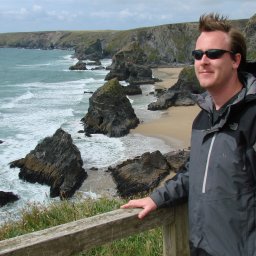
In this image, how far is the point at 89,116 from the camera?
110ft

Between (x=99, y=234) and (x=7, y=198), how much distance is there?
53.6 ft

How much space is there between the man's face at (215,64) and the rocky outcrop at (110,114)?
89.1 ft

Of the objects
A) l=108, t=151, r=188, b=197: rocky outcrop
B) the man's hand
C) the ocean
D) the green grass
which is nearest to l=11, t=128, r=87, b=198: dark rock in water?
the ocean

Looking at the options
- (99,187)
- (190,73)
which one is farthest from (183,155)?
(190,73)

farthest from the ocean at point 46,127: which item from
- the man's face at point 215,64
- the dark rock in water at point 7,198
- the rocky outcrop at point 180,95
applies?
the man's face at point 215,64

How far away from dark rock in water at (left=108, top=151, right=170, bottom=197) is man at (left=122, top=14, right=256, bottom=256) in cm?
1580

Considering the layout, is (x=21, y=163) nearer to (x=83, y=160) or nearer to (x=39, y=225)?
(x=83, y=160)

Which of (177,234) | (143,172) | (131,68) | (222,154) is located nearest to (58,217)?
(177,234)

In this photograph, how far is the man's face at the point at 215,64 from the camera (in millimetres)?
3090

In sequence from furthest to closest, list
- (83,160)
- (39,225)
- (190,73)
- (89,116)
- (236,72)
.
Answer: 1. (190,73)
2. (89,116)
3. (83,160)
4. (39,225)
5. (236,72)

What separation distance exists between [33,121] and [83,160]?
13.9 meters

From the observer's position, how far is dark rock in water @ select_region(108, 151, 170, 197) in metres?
19.2

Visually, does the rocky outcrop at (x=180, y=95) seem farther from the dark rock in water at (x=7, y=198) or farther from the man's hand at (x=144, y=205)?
the man's hand at (x=144, y=205)

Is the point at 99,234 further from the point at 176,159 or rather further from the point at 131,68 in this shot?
the point at 131,68
